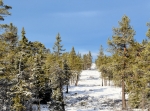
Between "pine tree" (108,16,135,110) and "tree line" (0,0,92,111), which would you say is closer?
"tree line" (0,0,92,111)

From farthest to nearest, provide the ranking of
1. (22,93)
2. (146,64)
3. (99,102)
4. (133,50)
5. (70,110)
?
(99,102), (70,110), (133,50), (22,93), (146,64)

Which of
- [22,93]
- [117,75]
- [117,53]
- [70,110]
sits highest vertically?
[117,53]

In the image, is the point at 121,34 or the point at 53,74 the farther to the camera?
the point at 53,74

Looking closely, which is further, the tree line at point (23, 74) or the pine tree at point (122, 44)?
the pine tree at point (122, 44)

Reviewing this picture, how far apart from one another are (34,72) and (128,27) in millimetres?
16165

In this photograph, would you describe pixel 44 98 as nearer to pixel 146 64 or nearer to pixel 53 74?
pixel 53 74

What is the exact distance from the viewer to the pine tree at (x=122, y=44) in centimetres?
3052

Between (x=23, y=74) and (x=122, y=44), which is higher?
(x=122, y=44)

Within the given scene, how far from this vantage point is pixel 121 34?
31453mm

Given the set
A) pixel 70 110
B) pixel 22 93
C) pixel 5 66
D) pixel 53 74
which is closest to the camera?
pixel 5 66

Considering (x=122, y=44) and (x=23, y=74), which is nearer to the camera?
(x=23, y=74)

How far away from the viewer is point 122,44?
31.5 metres

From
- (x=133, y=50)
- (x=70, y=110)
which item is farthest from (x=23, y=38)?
(x=133, y=50)

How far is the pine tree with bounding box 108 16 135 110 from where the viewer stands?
30516mm
